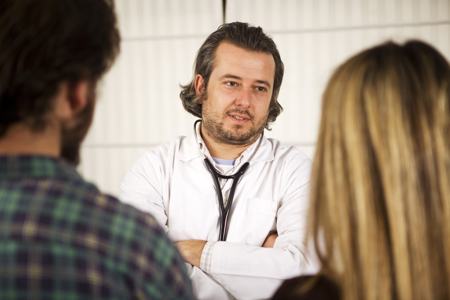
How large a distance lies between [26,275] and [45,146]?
0.18 meters

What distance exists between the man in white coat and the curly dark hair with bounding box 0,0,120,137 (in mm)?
1188

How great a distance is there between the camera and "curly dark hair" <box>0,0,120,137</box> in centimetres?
74

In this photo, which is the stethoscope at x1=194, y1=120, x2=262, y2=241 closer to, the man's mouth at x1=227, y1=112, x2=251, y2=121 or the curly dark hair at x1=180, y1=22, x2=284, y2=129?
the man's mouth at x1=227, y1=112, x2=251, y2=121

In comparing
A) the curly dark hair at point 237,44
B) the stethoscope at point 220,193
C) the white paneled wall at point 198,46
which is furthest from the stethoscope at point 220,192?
the white paneled wall at point 198,46

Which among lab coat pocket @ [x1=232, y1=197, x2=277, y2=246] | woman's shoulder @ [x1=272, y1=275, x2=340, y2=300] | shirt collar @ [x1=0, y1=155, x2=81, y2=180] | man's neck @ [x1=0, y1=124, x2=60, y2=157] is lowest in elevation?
lab coat pocket @ [x1=232, y1=197, x2=277, y2=246]

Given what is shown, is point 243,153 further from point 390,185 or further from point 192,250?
point 390,185

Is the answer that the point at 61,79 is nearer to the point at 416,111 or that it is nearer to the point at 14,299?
the point at 14,299

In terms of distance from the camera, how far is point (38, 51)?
0.75m

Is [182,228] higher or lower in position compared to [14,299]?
lower

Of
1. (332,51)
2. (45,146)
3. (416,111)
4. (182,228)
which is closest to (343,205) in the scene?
(416,111)

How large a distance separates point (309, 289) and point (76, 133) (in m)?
0.42

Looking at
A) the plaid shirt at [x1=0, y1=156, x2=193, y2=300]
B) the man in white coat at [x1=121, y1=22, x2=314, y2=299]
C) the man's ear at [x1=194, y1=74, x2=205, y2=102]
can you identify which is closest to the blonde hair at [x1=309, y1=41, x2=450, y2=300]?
the plaid shirt at [x1=0, y1=156, x2=193, y2=300]

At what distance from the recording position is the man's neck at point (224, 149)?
2242mm

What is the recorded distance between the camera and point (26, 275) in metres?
0.68
